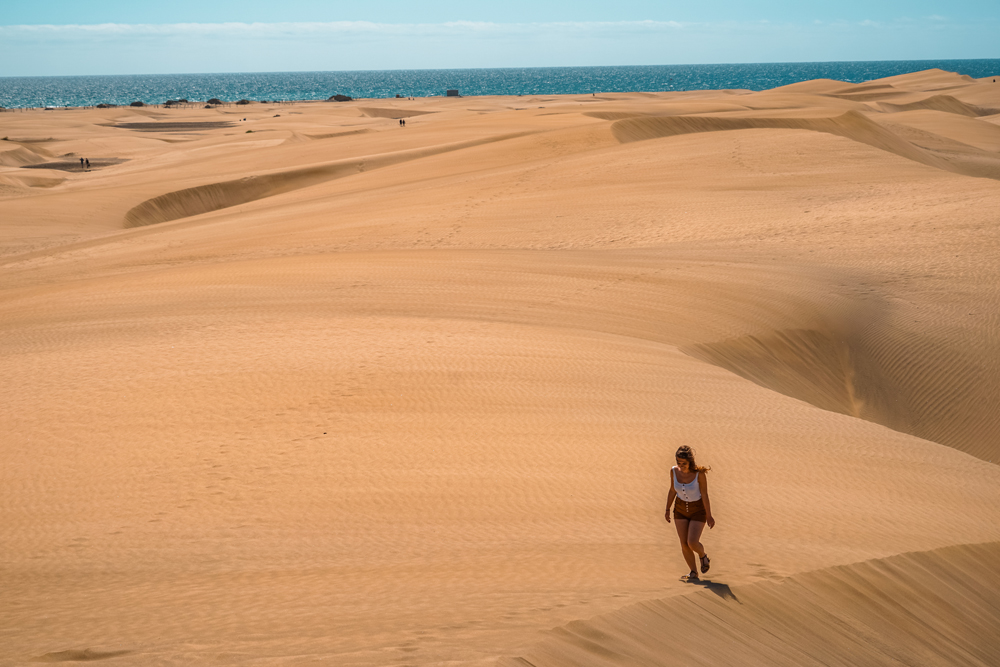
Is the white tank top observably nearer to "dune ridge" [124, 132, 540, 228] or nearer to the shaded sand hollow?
the shaded sand hollow

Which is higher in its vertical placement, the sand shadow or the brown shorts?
the brown shorts

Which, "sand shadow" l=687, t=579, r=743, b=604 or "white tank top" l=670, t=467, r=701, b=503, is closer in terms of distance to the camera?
"white tank top" l=670, t=467, r=701, b=503

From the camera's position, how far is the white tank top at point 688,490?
17.6 ft

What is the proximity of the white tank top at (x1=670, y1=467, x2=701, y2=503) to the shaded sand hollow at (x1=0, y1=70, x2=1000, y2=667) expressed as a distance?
0.61m

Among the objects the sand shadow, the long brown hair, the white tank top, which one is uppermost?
the long brown hair

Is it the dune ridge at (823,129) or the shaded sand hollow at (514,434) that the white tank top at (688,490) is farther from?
the dune ridge at (823,129)

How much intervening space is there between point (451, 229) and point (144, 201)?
15.6 m

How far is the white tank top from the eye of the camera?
5355 millimetres

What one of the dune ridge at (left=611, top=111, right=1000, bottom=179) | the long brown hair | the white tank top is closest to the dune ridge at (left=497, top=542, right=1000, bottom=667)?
the white tank top

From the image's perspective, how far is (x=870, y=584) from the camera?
19.7ft

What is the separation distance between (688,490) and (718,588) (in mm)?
740

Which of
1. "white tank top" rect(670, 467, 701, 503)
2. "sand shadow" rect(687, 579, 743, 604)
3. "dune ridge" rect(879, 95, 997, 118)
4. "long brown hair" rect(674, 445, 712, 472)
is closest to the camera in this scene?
"long brown hair" rect(674, 445, 712, 472)

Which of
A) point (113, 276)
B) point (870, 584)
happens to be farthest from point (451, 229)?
point (870, 584)

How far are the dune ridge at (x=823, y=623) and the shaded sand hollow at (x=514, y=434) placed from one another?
21 mm
